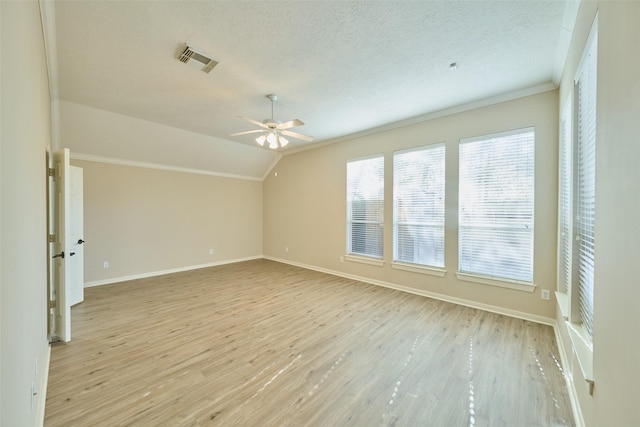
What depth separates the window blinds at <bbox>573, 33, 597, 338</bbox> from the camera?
1735mm

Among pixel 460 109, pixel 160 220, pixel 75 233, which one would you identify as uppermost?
pixel 460 109

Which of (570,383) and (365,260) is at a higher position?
(365,260)

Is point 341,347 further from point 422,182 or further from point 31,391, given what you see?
point 422,182

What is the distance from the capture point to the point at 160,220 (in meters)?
5.51

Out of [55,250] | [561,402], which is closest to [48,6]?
[55,250]

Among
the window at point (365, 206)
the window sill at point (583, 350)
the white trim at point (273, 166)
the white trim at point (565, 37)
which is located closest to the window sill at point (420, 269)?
A: the window at point (365, 206)

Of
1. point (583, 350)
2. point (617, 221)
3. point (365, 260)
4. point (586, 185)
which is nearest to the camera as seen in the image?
point (617, 221)

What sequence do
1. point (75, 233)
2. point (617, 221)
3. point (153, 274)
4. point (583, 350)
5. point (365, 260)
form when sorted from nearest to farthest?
1. point (617, 221)
2. point (583, 350)
3. point (75, 233)
4. point (365, 260)
5. point (153, 274)

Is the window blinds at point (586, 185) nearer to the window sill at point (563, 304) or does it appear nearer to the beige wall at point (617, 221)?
the window sill at point (563, 304)

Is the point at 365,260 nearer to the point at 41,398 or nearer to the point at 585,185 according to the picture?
the point at 585,185

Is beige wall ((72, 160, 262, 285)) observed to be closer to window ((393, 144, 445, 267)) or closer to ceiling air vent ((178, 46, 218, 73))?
ceiling air vent ((178, 46, 218, 73))

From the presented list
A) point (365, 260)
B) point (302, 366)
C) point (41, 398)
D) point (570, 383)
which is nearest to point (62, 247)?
point (41, 398)

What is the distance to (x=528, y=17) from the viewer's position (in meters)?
2.03

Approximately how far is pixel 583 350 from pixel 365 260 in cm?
341
